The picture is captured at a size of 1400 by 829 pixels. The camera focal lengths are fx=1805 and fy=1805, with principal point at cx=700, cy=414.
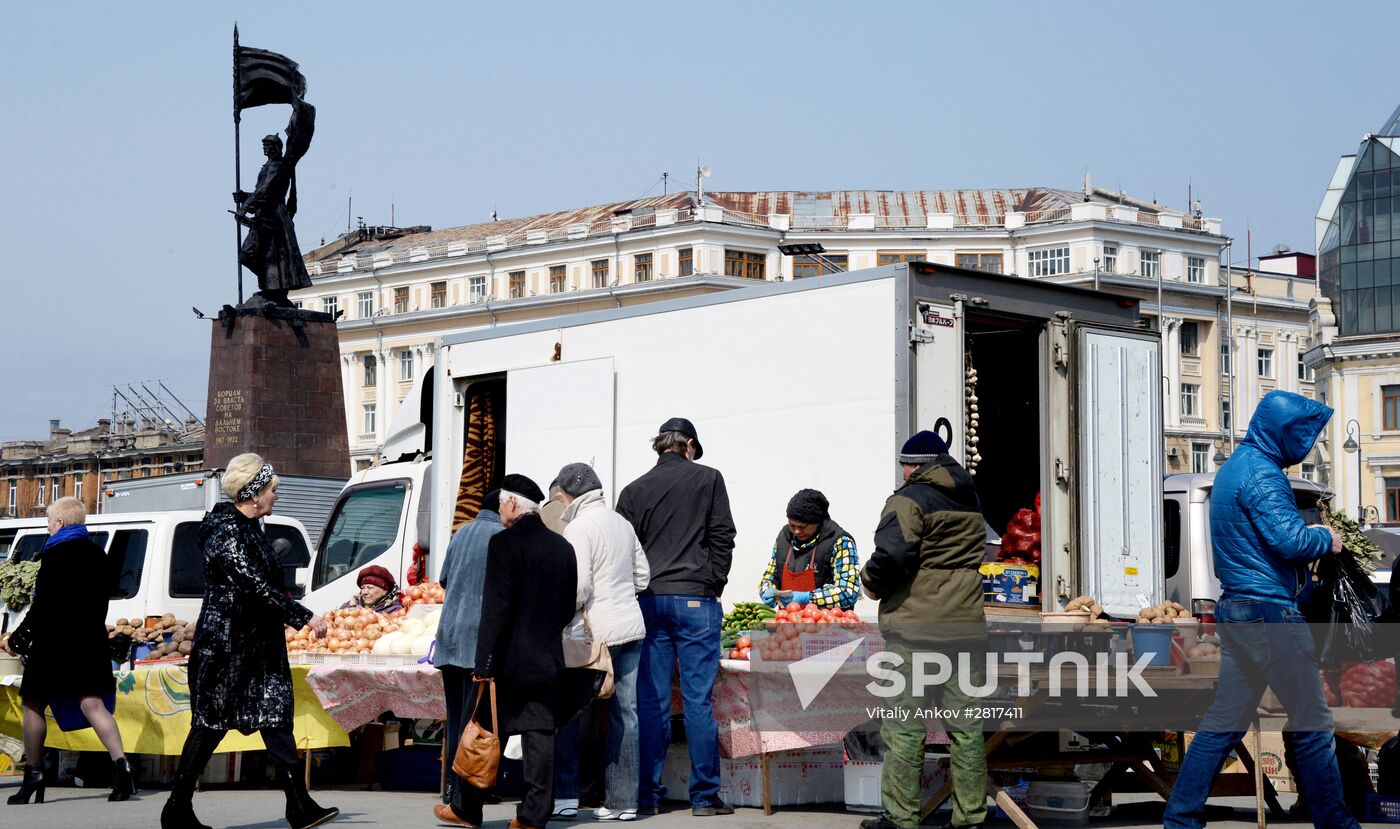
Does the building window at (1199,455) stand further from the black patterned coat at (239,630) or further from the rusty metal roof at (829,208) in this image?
the black patterned coat at (239,630)

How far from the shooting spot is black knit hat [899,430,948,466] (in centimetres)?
823

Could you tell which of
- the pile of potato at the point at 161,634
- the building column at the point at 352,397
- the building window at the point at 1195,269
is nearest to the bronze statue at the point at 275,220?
the pile of potato at the point at 161,634

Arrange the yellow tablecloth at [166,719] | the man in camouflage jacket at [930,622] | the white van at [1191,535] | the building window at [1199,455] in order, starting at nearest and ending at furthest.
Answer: the man in camouflage jacket at [930,622] → the yellow tablecloth at [166,719] → the white van at [1191,535] → the building window at [1199,455]

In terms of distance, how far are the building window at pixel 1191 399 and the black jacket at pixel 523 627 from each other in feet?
262

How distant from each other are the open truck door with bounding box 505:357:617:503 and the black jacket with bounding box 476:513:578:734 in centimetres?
328

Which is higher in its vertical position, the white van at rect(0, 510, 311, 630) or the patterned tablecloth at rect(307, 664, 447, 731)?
the white van at rect(0, 510, 311, 630)

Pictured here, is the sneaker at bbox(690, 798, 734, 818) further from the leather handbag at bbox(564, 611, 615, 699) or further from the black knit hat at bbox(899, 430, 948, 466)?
the black knit hat at bbox(899, 430, 948, 466)

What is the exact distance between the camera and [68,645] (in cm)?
1012

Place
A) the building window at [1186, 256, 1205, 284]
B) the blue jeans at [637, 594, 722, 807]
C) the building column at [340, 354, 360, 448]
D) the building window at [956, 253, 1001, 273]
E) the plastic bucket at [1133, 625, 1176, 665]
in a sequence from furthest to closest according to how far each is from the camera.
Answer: the building column at [340, 354, 360, 448]
the building window at [1186, 256, 1205, 284]
the building window at [956, 253, 1001, 273]
the blue jeans at [637, 594, 722, 807]
the plastic bucket at [1133, 625, 1176, 665]

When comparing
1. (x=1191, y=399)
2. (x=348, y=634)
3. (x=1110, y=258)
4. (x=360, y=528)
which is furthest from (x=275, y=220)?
(x=1191, y=399)

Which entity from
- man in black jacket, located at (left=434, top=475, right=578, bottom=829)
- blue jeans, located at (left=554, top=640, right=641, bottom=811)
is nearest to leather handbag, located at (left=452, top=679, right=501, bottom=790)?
man in black jacket, located at (left=434, top=475, right=578, bottom=829)

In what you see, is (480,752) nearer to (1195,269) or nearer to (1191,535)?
(1191,535)

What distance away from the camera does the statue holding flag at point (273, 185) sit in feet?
86.5

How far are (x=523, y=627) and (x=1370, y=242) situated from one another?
7028 cm
